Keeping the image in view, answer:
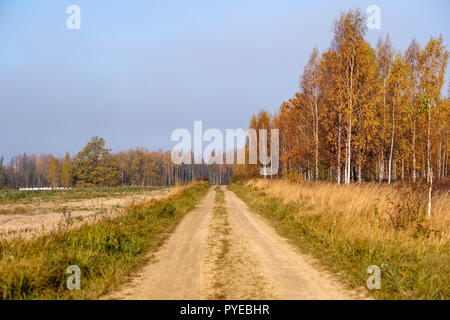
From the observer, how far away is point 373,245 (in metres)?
6.61

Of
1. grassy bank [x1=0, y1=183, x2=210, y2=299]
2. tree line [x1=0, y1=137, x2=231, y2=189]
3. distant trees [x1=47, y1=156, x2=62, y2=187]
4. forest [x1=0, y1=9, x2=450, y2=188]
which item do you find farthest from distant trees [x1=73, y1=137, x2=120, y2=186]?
grassy bank [x1=0, y1=183, x2=210, y2=299]

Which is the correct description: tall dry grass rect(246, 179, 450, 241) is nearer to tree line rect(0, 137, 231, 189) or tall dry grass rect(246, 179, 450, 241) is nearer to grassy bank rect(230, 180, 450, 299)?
grassy bank rect(230, 180, 450, 299)

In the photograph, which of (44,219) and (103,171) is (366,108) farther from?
(103,171)

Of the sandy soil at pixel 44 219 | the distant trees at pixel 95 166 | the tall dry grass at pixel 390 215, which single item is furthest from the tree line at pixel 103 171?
the tall dry grass at pixel 390 215

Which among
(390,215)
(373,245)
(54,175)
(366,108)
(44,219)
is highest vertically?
(366,108)

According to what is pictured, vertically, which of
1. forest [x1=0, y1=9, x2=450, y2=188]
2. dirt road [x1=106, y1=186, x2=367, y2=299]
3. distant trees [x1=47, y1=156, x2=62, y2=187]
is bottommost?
distant trees [x1=47, y1=156, x2=62, y2=187]

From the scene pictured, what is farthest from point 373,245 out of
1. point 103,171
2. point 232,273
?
point 103,171

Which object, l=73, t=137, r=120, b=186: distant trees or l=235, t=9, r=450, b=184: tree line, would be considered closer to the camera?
l=235, t=9, r=450, b=184: tree line

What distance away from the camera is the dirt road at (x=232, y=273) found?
4434 millimetres

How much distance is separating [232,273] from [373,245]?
366 centimetres

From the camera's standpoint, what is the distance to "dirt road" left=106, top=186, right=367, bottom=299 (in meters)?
4.43

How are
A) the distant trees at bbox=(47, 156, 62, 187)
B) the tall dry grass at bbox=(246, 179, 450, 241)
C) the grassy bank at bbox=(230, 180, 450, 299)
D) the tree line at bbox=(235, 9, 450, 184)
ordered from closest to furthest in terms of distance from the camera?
the grassy bank at bbox=(230, 180, 450, 299) < the tall dry grass at bbox=(246, 179, 450, 241) < the tree line at bbox=(235, 9, 450, 184) < the distant trees at bbox=(47, 156, 62, 187)

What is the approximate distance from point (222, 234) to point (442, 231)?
614cm

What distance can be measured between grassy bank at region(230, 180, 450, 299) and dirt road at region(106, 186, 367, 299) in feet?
1.98
